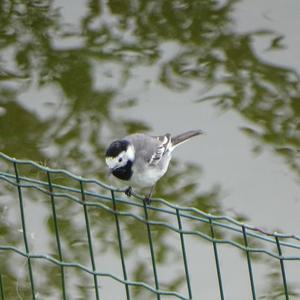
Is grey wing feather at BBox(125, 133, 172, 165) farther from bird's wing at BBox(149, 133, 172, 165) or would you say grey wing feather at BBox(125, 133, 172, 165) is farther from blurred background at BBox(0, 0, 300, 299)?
blurred background at BBox(0, 0, 300, 299)

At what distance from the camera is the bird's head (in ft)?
Answer: 18.8

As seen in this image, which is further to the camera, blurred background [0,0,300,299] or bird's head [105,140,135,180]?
blurred background [0,0,300,299]

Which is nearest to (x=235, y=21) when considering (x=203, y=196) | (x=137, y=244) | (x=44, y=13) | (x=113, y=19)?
(x=113, y=19)

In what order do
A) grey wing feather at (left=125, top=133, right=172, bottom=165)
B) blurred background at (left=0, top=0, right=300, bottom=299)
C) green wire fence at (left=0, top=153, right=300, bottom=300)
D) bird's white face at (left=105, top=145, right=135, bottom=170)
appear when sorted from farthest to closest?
blurred background at (left=0, top=0, right=300, bottom=299) < green wire fence at (left=0, top=153, right=300, bottom=300) < grey wing feather at (left=125, top=133, right=172, bottom=165) < bird's white face at (left=105, top=145, right=135, bottom=170)

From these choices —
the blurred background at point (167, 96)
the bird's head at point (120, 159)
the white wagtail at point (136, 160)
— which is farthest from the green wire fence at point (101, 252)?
the bird's head at point (120, 159)

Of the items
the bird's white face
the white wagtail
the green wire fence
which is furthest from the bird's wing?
the green wire fence

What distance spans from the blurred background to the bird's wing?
3.48 ft

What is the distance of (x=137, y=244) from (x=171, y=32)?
302cm

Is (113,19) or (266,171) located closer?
(266,171)

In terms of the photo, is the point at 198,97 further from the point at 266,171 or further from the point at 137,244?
the point at 137,244

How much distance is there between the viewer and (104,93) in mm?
9086

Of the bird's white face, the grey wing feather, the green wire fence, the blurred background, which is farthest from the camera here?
the blurred background

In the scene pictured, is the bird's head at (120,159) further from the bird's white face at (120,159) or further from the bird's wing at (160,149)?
the bird's wing at (160,149)

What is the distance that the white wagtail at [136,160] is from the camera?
5.75 meters
